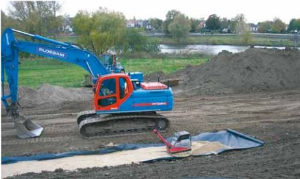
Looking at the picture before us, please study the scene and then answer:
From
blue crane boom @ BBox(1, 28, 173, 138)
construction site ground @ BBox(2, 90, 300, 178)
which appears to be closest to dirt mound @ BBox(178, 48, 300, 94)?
construction site ground @ BBox(2, 90, 300, 178)

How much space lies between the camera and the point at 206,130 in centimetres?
1220

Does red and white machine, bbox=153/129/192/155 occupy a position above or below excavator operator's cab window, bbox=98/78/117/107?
below

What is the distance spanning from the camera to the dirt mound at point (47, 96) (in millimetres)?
17031

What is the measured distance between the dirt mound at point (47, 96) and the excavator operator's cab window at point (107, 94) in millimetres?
5819

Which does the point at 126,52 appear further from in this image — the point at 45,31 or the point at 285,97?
the point at 285,97

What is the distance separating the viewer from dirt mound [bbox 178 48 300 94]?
62.8ft

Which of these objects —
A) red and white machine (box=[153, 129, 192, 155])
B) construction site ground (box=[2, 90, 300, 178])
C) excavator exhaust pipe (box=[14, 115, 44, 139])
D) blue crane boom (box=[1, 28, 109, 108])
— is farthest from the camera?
excavator exhaust pipe (box=[14, 115, 44, 139])

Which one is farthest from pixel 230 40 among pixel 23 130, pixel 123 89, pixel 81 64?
pixel 23 130

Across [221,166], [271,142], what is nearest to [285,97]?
[271,142]

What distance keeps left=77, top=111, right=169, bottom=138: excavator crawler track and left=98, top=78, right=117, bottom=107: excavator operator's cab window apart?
447 mm

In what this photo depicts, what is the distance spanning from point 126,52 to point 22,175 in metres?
39.1

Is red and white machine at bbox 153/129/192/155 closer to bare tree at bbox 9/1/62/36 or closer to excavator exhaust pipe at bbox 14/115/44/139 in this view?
excavator exhaust pipe at bbox 14/115/44/139

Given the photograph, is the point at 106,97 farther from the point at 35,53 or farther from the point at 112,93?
the point at 35,53

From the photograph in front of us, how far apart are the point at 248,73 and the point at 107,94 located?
10296 millimetres
